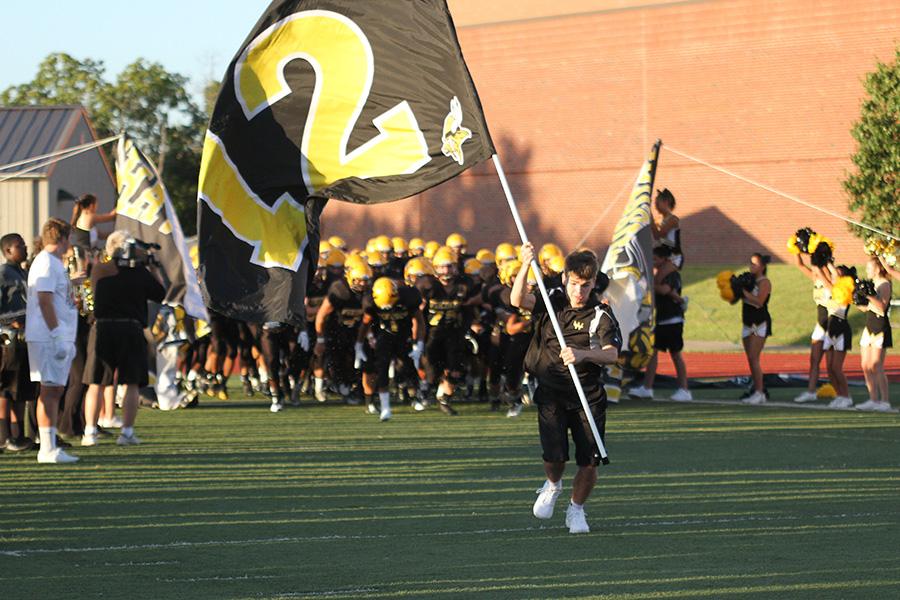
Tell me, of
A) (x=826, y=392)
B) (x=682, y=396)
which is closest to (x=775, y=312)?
(x=826, y=392)

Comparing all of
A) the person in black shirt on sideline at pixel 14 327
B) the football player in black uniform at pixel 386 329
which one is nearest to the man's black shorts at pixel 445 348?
the football player in black uniform at pixel 386 329

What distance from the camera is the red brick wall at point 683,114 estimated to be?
41.1m

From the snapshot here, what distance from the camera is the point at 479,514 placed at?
9.12m

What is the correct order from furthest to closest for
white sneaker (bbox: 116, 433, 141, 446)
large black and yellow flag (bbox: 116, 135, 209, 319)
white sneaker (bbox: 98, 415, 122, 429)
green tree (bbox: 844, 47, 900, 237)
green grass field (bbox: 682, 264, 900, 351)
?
1. green tree (bbox: 844, 47, 900, 237)
2. green grass field (bbox: 682, 264, 900, 351)
3. large black and yellow flag (bbox: 116, 135, 209, 319)
4. white sneaker (bbox: 98, 415, 122, 429)
5. white sneaker (bbox: 116, 433, 141, 446)

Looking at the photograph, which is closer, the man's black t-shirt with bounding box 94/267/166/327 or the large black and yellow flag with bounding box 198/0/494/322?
the large black and yellow flag with bounding box 198/0/494/322

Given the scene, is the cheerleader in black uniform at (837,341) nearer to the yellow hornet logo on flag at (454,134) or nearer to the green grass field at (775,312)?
the yellow hornet logo on flag at (454,134)

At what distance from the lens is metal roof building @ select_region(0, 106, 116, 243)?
124 ft

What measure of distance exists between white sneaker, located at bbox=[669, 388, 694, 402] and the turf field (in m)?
3.23

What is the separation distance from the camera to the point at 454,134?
29.8 feet

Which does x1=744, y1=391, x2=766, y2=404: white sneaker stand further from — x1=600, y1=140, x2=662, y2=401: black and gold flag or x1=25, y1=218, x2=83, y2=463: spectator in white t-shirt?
x1=25, y1=218, x2=83, y2=463: spectator in white t-shirt

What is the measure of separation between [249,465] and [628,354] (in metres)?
7.08

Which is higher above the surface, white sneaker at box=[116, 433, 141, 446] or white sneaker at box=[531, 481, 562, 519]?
white sneaker at box=[531, 481, 562, 519]

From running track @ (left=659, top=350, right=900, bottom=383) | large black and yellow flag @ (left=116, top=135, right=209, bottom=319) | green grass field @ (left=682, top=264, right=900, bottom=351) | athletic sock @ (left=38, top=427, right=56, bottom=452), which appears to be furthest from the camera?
green grass field @ (left=682, top=264, right=900, bottom=351)

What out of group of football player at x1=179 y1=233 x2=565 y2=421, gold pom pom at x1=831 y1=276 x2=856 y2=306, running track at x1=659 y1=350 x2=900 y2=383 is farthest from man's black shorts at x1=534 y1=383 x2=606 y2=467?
running track at x1=659 y1=350 x2=900 y2=383
